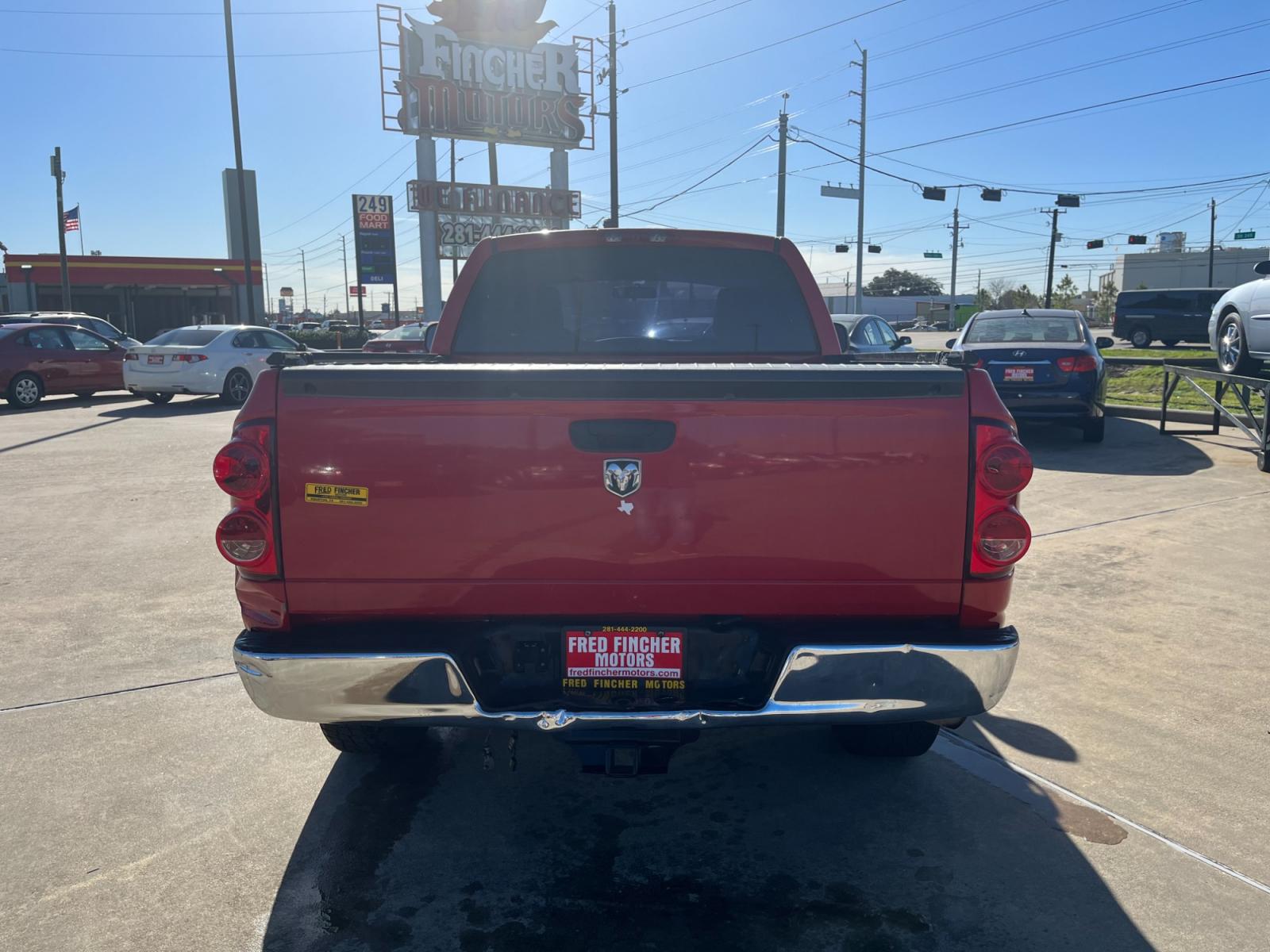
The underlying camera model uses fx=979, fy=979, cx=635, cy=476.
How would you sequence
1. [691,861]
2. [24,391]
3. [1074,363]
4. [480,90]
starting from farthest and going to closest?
[480,90], [24,391], [1074,363], [691,861]

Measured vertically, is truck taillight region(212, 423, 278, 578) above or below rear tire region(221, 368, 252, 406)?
above

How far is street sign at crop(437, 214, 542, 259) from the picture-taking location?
32625 millimetres

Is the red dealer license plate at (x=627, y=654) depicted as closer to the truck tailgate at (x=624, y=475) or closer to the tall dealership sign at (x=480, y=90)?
the truck tailgate at (x=624, y=475)

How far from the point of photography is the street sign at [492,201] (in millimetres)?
31422

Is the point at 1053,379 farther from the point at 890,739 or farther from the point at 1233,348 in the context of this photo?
the point at 890,739

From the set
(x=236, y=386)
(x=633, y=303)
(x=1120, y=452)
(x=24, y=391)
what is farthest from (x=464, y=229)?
(x=633, y=303)

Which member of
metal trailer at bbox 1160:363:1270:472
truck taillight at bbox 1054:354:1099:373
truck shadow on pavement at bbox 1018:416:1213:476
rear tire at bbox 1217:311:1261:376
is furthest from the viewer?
→ rear tire at bbox 1217:311:1261:376

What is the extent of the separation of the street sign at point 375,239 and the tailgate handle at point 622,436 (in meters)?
41.3

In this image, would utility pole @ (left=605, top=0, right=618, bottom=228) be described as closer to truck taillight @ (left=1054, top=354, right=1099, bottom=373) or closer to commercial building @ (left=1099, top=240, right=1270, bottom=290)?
truck taillight @ (left=1054, top=354, right=1099, bottom=373)

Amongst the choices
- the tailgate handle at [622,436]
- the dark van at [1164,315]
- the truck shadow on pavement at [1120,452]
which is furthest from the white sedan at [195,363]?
the dark van at [1164,315]

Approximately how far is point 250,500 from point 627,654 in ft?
3.78

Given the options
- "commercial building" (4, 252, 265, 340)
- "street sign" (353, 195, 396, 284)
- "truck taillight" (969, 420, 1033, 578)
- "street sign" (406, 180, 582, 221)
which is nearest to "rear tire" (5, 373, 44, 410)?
"street sign" (406, 180, 582, 221)

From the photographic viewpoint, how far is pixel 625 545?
2760 mm

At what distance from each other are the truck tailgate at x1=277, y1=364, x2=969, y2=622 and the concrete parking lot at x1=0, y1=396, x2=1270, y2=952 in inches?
38.9
